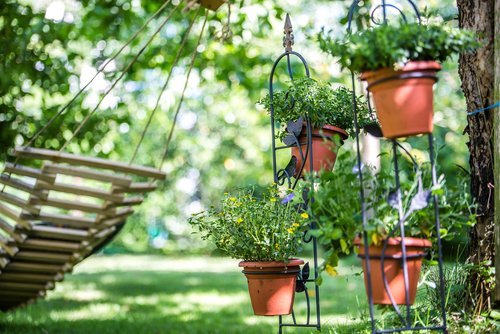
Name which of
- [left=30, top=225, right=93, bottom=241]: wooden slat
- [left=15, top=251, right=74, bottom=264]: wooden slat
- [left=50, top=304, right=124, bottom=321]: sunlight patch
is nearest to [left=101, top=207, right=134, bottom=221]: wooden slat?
[left=30, top=225, right=93, bottom=241]: wooden slat

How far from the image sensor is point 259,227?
2203mm

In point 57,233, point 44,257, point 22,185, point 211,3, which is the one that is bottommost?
point 44,257

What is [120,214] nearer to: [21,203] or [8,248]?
[21,203]

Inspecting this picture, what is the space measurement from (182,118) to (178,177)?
5.12 feet

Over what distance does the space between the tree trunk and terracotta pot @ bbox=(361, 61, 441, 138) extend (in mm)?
613

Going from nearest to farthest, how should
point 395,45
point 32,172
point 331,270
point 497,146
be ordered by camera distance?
point 395,45 → point 331,270 → point 497,146 → point 32,172

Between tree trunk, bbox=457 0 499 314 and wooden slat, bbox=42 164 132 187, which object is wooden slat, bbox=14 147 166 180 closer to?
wooden slat, bbox=42 164 132 187

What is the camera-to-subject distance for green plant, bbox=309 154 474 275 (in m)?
1.81

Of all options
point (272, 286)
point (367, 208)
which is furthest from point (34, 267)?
point (367, 208)

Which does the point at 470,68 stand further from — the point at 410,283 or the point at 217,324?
the point at 217,324

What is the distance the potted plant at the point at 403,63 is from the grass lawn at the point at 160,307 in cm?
98

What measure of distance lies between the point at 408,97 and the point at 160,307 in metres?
4.11

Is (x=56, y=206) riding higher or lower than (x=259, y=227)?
higher

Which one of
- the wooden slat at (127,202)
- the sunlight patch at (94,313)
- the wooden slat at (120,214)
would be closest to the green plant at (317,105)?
the wooden slat at (127,202)
